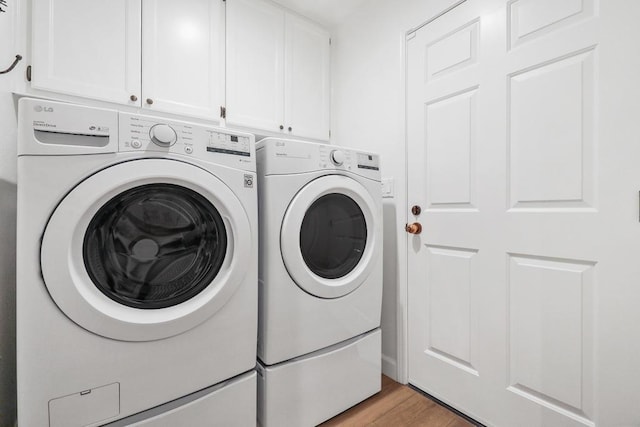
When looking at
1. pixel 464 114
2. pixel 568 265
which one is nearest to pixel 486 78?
pixel 464 114

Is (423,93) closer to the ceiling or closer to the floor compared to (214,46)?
closer to the floor

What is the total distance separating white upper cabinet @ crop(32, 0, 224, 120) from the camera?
114 centimetres

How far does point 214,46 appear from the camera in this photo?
1.50 m

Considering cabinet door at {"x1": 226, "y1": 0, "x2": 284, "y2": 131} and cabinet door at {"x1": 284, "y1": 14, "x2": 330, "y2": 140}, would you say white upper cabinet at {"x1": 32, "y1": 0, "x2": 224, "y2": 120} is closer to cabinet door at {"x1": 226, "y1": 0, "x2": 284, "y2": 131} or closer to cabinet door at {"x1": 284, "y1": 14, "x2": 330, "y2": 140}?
cabinet door at {"x1": 226, "y1": 0, "x2": 284, "y2": 131}

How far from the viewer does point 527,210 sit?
1100 millimetres

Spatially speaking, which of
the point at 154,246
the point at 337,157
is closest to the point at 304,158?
A: the point at 337,157

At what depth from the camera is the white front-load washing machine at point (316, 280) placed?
1.09 m

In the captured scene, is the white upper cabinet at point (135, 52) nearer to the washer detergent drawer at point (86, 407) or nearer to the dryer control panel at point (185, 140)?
the dryer control panel at point (185, 140)

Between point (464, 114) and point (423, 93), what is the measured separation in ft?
0.86

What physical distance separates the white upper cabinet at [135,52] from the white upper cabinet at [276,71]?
0.30ft

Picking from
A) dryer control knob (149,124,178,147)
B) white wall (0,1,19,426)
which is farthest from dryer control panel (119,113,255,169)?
white wall (0,1,19,426)

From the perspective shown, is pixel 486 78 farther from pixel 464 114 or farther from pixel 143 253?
pixel 143 253

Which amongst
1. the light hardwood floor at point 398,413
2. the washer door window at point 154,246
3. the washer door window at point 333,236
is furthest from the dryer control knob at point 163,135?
the light hardwood floor at point 398,413

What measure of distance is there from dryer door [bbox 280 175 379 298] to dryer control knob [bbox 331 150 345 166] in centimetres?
6
